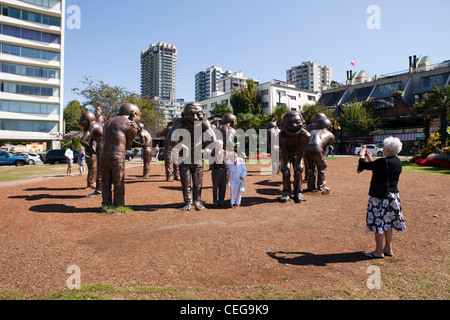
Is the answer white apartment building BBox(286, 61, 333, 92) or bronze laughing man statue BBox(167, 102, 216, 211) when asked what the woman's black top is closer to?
bronze laughing man statue BBox(167, 102, 216, 211)

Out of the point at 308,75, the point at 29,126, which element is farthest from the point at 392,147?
the point at 308,75

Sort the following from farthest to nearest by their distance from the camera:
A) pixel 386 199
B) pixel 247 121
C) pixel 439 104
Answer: pixel 247 121
pixel 439 104
pixel 386 199

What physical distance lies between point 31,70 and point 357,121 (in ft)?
147

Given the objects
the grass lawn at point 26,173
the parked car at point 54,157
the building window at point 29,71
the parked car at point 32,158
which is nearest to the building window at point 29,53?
the building window at point 29,71

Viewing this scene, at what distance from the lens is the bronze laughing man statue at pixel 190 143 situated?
683 centimetres

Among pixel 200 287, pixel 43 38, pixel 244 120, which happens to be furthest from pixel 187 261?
pixel 43 38

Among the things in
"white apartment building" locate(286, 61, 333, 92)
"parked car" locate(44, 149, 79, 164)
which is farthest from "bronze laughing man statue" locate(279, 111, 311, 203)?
"white apartment building" locate(286, 61, 333, 92)

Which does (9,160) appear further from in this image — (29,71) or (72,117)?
(72,117)

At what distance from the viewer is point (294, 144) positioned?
7609mm

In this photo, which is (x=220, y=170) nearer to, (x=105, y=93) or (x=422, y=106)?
(x=422, y=106)

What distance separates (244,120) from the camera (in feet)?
95.7

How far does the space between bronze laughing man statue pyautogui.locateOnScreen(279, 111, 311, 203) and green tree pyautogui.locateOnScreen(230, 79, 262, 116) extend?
4095 cm
